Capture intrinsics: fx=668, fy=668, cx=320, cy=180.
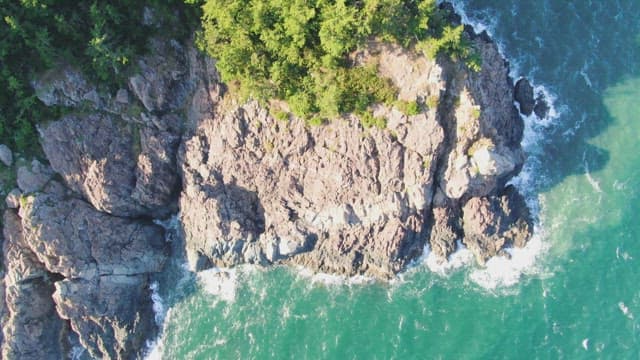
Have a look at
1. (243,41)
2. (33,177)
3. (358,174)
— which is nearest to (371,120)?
(358,174)

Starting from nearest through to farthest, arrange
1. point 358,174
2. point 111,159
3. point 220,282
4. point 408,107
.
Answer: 1. point 408,107
2. point 358,174
3. point 111,159
4. point 220,282

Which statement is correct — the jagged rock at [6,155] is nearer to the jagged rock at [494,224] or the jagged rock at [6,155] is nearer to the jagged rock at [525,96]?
the jagged rock at [494,224]

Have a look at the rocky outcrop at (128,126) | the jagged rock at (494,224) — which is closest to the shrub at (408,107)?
the jagged rock at (494,224)

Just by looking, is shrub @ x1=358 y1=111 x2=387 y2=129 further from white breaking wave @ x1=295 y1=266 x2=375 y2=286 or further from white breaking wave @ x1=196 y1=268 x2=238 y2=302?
white breaking wave @ x1=196 y1=268 x2=238 y2=302

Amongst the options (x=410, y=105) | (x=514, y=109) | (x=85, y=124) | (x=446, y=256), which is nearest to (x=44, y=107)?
(x=85, y=124)

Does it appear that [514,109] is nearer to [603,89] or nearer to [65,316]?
[603,89]

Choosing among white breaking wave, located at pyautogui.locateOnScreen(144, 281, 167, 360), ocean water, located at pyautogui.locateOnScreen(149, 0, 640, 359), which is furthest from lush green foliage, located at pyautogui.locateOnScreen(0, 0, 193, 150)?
ocean water, located at pyautogui.locateOnScreen(149, 0, 640, 359)

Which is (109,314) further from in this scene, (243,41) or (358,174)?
(243,41)
